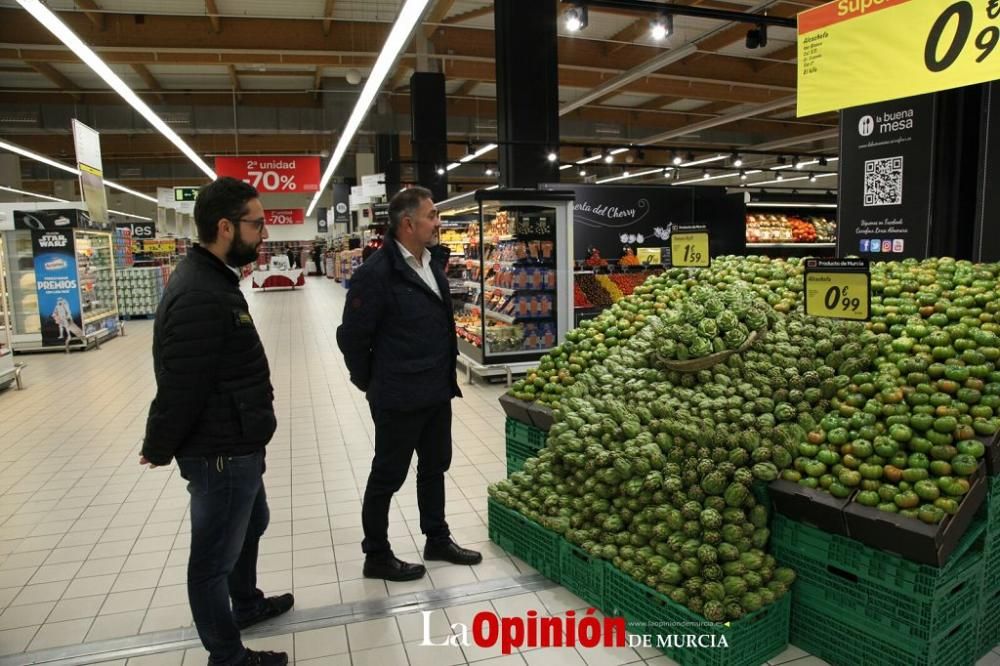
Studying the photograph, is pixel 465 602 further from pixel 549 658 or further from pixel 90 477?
pixel 90 477

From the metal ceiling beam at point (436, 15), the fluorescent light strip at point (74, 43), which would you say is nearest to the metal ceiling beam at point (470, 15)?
the metal ceiling beam at point (436, 15)

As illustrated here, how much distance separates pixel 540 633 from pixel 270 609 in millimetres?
1220

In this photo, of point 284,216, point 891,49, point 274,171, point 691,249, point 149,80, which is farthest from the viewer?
point 284,216

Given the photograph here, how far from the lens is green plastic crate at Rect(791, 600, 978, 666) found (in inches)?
93.0

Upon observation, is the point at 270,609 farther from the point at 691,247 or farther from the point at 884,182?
the point at 884,182

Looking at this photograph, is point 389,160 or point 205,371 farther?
point 389,160

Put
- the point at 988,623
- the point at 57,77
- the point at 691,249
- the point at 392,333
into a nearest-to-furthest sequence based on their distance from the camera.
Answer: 1. the point at 988,623
2. the point at 392,333
3. the point at 691,249
4. the point at 57,77

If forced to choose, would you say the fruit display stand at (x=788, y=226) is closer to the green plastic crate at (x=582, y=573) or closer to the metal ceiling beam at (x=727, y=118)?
the metal ceiling beam at (x=727, y=118)

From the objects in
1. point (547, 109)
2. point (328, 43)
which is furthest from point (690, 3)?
point (328, 43)

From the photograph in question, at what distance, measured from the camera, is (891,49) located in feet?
12.1

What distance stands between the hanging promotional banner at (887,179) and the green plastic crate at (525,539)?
145 inches

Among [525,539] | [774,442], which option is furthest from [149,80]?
[774,442]

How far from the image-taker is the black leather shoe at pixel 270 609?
2971 mm

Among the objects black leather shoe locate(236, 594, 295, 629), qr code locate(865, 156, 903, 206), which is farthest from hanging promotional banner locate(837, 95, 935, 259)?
black leather shoe locate(236, 594, 295, 629)
